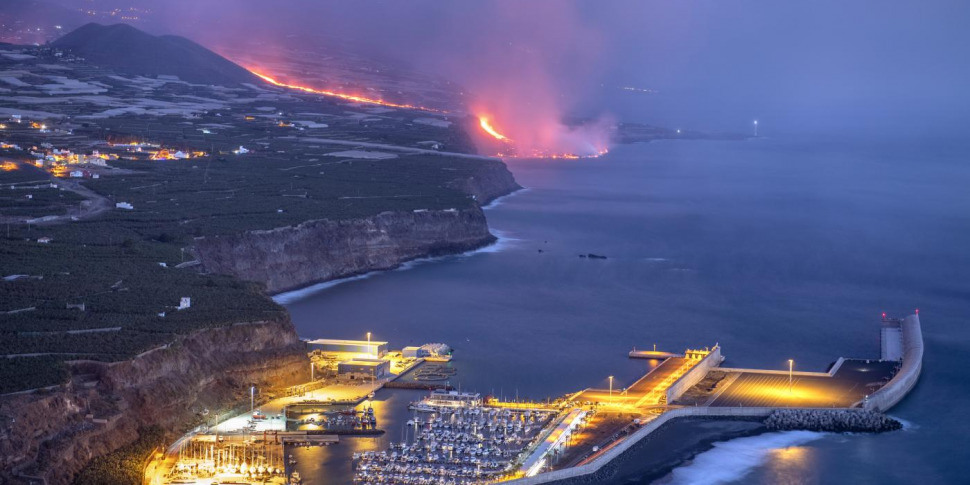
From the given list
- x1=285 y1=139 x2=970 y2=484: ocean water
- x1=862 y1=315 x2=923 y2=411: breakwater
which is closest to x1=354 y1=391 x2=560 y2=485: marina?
x1=285 y1=139 x2=970 y2=484: ocean water

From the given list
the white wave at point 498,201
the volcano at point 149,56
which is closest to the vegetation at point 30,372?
the white wave at point 498,201

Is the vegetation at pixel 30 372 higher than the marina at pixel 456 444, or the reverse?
the vegetation at pixel 30 372

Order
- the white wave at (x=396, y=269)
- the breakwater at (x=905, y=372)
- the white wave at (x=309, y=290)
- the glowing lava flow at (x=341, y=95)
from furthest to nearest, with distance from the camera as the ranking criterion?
the glowing lava flow at (x=341, y=95) < the white wave at (x=396, y=269) < the white wave at (x=309, y=290) < the breakwater at (x=905, y=372)

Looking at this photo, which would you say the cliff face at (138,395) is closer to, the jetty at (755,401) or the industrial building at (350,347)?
the industrial building at (350,347)

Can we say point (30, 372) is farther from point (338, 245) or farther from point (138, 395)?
point (338, 245)

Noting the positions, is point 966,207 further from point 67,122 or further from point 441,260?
point 67,122

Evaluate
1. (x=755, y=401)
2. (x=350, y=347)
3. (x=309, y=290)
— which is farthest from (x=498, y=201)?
(x=755, y=401)

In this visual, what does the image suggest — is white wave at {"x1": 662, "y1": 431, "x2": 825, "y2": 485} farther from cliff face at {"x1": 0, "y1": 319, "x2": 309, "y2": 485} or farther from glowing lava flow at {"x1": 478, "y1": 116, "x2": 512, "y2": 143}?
glowing lava flow at {"x1": 478, "y1": 116, "x2": 512, "y2": 143}

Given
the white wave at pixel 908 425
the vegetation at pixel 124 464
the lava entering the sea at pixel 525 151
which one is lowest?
the vegetation at pixel 124 464
